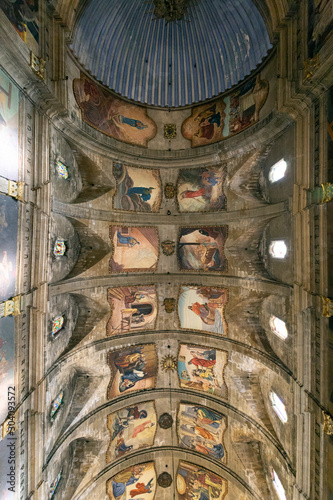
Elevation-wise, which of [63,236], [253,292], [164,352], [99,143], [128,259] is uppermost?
[99,143]

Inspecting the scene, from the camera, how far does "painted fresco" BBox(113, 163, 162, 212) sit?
1223cm

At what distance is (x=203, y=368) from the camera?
13680 millimetres

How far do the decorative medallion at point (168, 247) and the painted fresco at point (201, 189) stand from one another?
169cm

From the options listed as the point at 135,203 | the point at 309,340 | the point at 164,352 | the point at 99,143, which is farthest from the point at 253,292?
the point at 99,143

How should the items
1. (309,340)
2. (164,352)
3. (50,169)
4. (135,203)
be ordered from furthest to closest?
(164,352), (135,203), (50,169), (309,340)

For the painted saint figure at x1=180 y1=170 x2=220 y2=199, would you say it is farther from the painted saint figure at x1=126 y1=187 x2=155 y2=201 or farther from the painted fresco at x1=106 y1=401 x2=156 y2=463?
the painted fresco at x1=106 y1=401 x2=156 y2=463

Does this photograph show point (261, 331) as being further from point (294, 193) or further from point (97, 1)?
point (97, 1)

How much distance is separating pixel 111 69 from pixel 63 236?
756 centimetres

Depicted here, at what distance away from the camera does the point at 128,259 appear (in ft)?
42.0

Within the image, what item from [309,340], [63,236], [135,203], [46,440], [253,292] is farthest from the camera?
[135,203]

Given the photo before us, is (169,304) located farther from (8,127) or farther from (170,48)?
(170,48)

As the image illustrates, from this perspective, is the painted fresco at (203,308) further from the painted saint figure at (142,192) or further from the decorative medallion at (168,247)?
the painted saint figure at (142,192)

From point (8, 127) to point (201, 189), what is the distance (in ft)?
26.7

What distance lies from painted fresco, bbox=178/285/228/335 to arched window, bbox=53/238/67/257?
19.4ft
